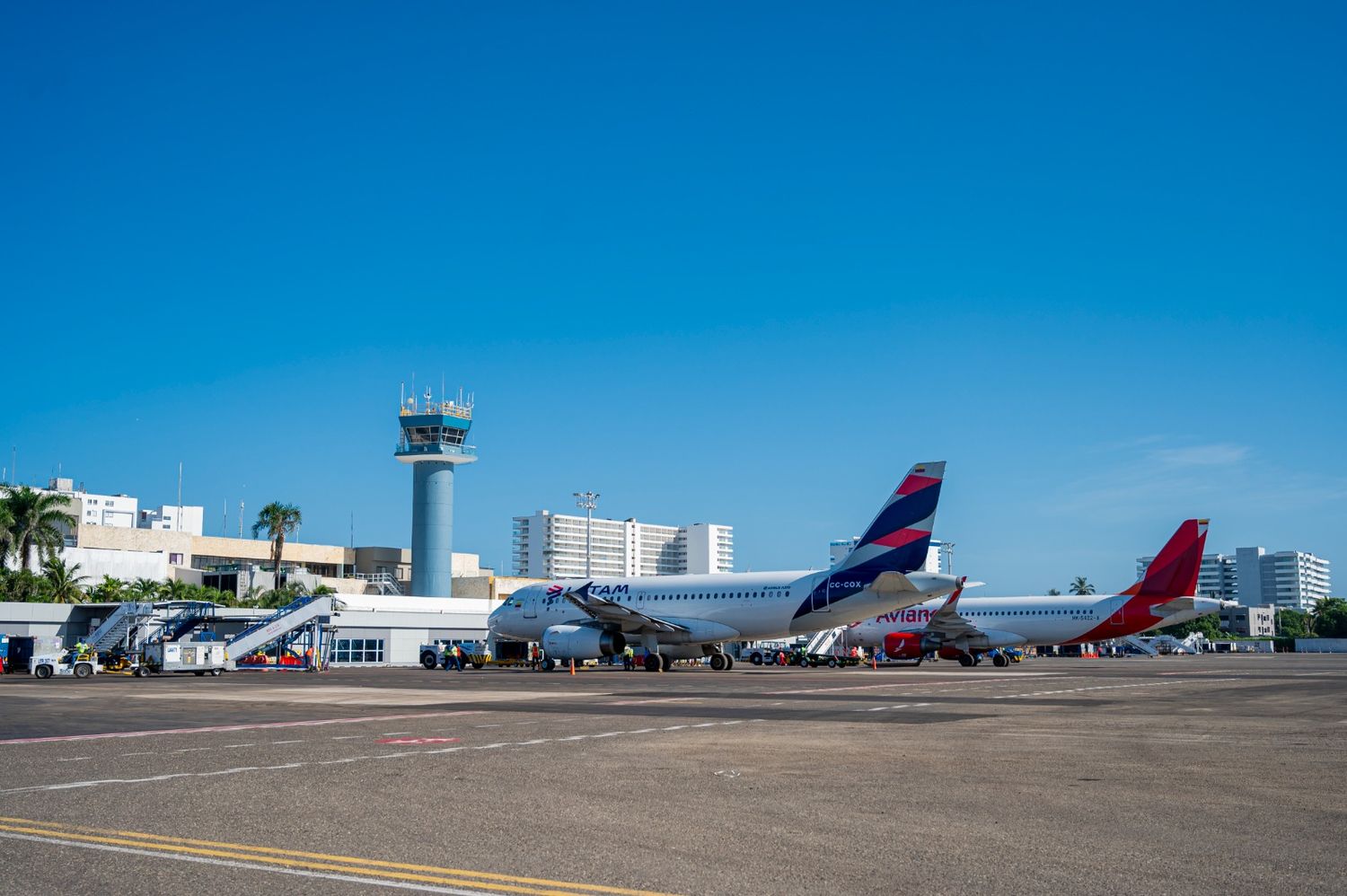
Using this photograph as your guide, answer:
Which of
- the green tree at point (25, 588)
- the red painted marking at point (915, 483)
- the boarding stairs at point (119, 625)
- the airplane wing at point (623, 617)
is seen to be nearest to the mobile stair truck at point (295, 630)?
the boarding stairs at point (119, 625)

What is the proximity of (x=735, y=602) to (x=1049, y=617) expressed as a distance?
70.1ft

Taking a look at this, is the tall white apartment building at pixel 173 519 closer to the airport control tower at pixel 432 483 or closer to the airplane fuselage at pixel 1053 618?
the airport control tower at pixel 432 483

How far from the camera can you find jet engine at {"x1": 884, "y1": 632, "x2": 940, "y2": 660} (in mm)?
62375

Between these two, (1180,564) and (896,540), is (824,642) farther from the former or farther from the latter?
(896,540)

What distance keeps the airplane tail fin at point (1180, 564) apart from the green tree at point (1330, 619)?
Result: 126 meters

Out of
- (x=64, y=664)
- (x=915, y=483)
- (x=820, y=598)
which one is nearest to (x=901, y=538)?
(x=915, y=483)

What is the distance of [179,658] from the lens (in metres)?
47.5

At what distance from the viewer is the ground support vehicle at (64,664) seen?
1791 inches

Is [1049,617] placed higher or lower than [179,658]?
higher

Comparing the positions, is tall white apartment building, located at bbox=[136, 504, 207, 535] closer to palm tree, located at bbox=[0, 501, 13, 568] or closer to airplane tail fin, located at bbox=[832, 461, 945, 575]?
palm tree, located at bbox=[0, 501, 13, 568]

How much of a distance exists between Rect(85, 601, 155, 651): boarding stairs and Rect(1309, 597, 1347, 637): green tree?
529 feet

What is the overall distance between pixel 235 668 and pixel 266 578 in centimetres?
4987

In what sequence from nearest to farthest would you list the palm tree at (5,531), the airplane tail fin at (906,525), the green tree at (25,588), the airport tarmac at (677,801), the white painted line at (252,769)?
1. the airport tarmac at (677,801)
2. the white painted line at (252,769)
3. the airplane tail fin at (906,525)
4. the green tree at (25,588)
5. the palm tree at (5,531)

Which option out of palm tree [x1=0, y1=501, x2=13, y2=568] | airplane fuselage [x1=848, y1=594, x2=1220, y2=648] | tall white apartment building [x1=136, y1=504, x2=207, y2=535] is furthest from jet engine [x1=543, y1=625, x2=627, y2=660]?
tall white apartment building [x1=136, y1=504, x2=207, y2=535]
